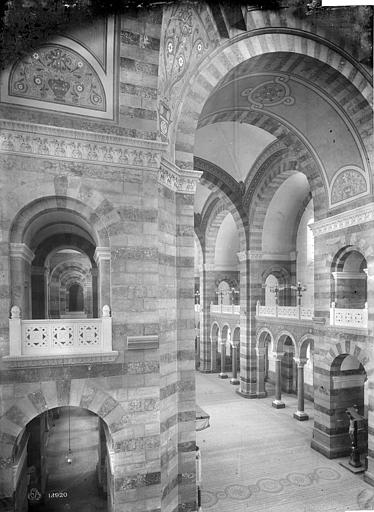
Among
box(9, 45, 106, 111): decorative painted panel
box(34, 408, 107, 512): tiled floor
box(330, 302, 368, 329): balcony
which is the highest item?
box(9, 45, 106, 111): decorative painted panel

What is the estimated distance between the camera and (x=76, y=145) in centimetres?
591

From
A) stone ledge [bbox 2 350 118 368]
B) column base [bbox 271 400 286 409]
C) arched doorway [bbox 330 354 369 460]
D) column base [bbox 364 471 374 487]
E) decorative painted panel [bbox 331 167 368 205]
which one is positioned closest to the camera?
stone ledge [bbox 2 350 118 368]

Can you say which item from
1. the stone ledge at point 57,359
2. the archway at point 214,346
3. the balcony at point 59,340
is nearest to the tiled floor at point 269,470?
the stone ledge at point 57,359

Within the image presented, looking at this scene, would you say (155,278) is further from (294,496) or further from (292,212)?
(292,212)

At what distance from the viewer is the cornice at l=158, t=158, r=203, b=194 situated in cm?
692

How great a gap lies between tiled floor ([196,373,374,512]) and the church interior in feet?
0.21

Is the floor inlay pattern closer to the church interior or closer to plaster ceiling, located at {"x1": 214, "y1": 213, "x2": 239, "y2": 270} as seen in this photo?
the church interior

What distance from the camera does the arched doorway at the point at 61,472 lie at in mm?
6762

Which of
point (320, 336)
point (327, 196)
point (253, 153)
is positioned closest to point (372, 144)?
point (327, 196)

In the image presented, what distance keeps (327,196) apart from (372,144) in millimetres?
2071

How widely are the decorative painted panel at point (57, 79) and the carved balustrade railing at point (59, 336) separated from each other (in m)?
3.25

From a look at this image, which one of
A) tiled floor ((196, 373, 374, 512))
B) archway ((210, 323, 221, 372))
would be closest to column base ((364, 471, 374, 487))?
tiled floor ((196, 373, 374, 512))

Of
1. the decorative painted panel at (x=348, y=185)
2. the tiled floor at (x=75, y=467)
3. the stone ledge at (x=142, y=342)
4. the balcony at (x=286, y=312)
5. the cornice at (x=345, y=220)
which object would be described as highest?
the decorative painted panel at (x=348, y=185)

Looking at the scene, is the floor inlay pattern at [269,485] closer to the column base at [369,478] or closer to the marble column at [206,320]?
the column base at [369,478]
